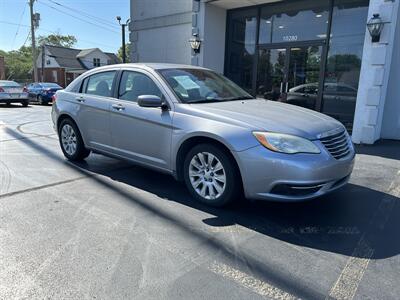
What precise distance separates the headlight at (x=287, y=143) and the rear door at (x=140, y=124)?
1263 mm

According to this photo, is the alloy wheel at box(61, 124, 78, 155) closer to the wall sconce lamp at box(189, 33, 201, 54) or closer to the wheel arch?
the wheel arch

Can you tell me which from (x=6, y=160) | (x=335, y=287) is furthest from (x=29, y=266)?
(x=6, y=160)

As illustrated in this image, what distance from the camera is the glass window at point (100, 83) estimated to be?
5.13 m

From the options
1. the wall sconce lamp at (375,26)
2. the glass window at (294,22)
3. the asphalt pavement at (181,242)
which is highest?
the glass window at (294,22)

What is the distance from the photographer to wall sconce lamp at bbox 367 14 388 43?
7.38 m

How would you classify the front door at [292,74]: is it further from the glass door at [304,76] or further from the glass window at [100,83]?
the glass window at [100,83]

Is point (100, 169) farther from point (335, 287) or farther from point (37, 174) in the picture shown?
point (335, 287)

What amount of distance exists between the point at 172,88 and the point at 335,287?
9.45 ft

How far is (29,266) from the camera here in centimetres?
278

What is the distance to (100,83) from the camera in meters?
5.32

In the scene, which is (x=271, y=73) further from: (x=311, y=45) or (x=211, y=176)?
(x=211, y=176)

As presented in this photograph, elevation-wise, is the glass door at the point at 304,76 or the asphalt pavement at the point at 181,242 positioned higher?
the glass door at the point at 304,76

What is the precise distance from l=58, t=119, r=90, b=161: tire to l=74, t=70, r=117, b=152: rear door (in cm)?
22

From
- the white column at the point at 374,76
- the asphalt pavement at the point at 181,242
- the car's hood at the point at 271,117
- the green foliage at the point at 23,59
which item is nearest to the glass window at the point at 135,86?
the car's hood at the point at 271,117
